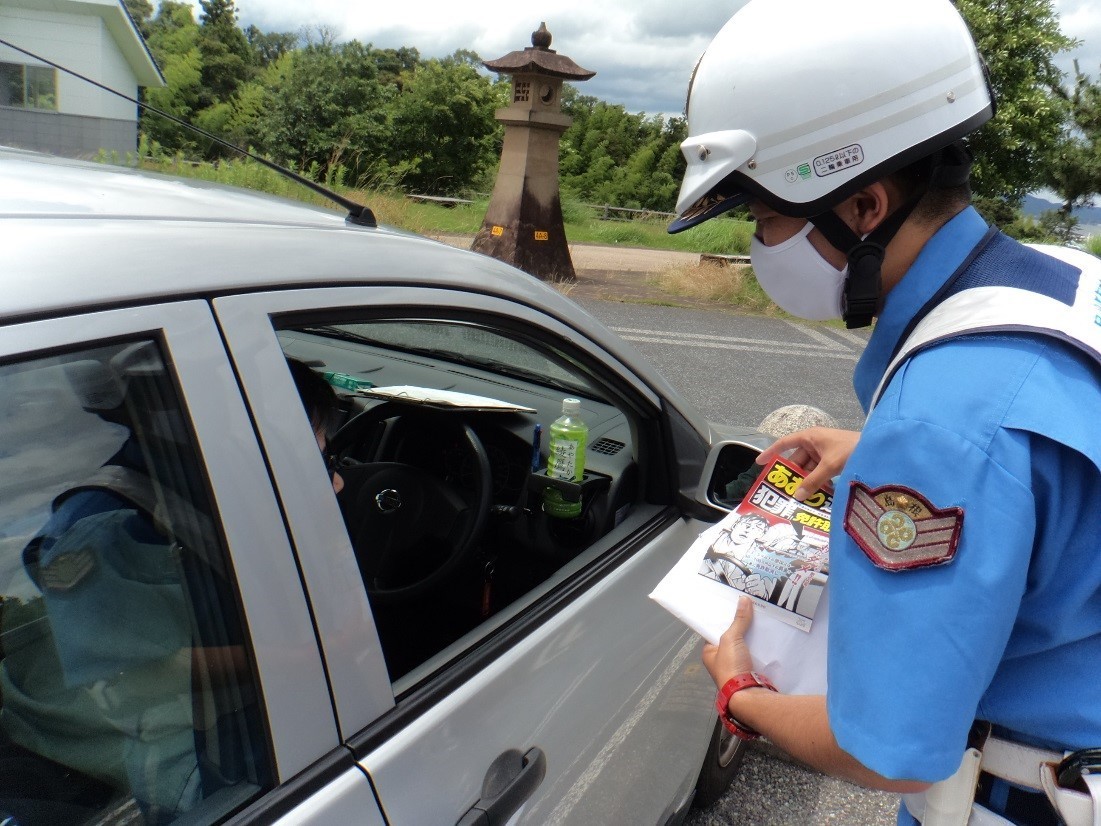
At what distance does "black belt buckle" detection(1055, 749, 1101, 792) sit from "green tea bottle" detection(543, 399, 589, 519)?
1209 mm

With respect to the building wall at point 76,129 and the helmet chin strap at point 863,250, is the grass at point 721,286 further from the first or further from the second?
the helmet chin strap at point 863,250

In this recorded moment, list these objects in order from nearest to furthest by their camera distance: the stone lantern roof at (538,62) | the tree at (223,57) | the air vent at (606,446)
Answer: the air vent at (606,446), the stone lantern roof at (538,62), the tree at (223,57)

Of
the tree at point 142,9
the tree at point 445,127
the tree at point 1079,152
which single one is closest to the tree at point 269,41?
the tree at point 142,9

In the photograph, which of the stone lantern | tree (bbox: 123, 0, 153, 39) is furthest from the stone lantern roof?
tree (bbox: 123, 0, 153, 39)

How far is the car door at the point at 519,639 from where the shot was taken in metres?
1.16

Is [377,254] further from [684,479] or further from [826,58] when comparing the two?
[684,479]

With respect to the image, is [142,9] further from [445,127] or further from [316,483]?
[316,483]

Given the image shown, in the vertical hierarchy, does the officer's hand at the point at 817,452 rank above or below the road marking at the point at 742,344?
above

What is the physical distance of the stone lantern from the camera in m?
12.1

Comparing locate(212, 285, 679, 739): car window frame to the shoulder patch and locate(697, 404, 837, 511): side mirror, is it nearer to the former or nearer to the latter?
the shoulder patch

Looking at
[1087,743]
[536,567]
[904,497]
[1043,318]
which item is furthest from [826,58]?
[536,567]

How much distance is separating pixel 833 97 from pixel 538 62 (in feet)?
37.0

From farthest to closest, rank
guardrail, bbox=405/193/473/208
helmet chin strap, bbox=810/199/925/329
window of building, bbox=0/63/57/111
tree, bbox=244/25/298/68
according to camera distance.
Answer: tree, bbox=244/25/298/68
guardrail, bbox=405/193/473/208
window of building, bbox=0/63/57/111
helmet chin strap, bbox=810/199/925/329

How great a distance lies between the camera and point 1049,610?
109cm
